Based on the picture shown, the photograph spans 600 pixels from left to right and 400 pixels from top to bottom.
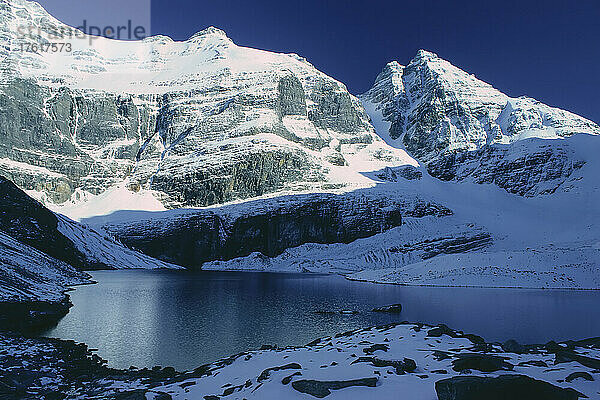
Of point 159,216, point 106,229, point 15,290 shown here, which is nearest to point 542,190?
point 159,216

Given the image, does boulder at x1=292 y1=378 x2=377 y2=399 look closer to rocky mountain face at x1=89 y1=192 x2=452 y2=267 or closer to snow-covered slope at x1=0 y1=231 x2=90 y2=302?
snow-covered slope at x1=0 y1=231 x2=90 y2=302

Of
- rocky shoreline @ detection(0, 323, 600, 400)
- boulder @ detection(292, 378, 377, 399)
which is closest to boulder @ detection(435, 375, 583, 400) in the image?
rocky shoreline @ detection(0, 323, 600, 400)

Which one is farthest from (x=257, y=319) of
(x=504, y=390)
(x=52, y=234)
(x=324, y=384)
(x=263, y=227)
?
(x=263, y=227)

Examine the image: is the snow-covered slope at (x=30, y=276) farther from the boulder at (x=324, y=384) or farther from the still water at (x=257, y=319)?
the boulder at (x=324, y=384)

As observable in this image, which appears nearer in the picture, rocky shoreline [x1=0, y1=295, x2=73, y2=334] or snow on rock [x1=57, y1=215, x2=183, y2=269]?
rocky shoreline [x1=0, y1=295, x2=73, y2=334]

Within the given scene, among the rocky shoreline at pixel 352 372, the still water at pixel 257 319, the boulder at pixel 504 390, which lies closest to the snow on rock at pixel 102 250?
the still water at pixel 257 319

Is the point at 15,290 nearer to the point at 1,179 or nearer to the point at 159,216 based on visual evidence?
the point at 1,179

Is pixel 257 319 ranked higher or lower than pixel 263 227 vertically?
lower

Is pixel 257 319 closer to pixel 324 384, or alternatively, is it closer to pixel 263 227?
pixel 324 384
